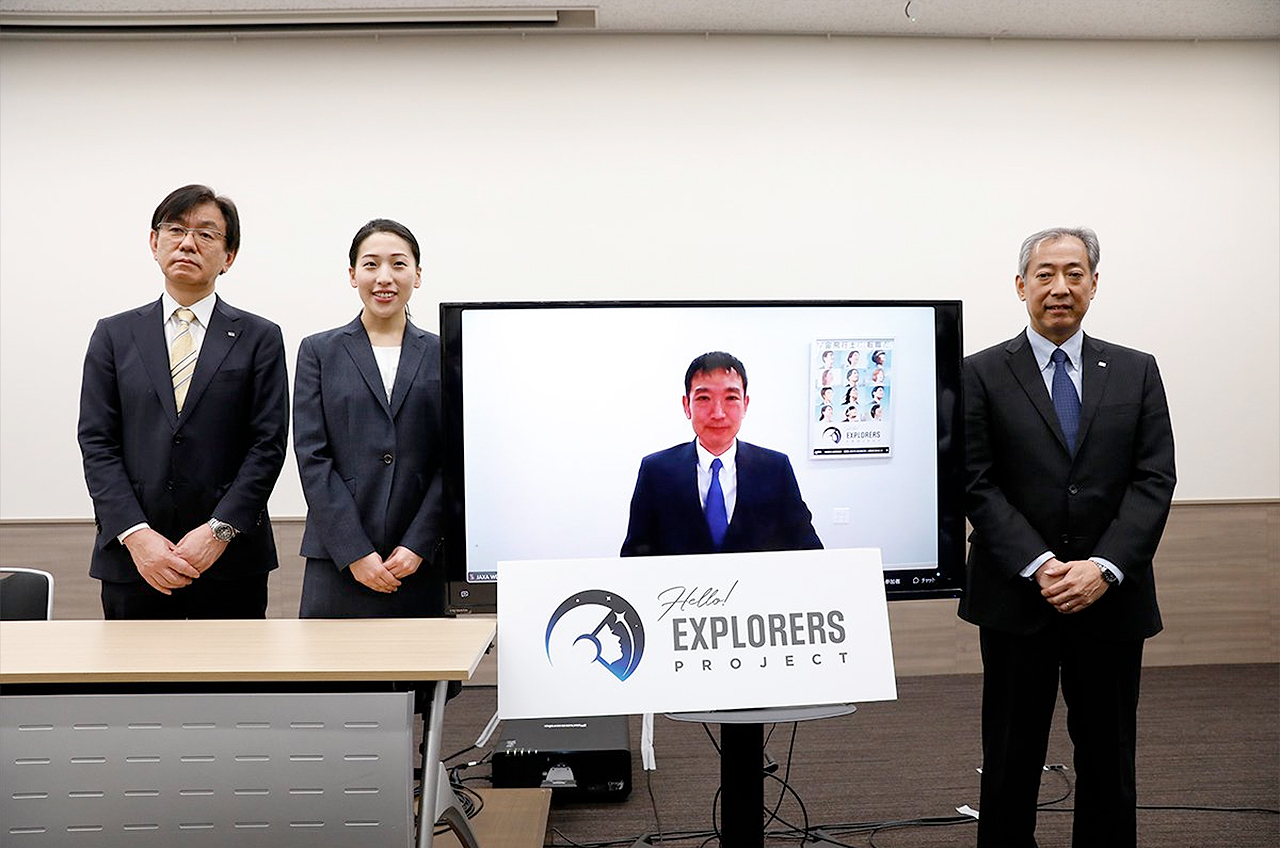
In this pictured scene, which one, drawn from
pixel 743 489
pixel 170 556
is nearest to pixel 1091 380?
pixel 743 489

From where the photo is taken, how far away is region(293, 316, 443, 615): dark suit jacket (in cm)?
255

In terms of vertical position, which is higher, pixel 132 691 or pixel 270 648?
pixel 270 648

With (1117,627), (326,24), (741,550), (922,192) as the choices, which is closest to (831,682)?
(741,550)

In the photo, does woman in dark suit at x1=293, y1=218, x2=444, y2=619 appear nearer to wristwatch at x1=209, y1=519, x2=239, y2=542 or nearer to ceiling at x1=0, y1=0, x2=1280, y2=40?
wristwatch at x1=209, y1=519, x2=239, y2=542

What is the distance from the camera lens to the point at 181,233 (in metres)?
2.69

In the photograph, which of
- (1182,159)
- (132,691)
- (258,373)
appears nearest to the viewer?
(132,691)

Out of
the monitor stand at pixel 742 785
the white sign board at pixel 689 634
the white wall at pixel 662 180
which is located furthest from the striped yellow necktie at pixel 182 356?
the white wall at pixel 662 180

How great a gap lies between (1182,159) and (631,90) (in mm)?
3024

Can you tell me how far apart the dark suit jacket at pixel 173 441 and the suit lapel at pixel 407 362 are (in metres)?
0.41

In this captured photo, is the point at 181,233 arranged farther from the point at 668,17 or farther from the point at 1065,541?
the point at 668,17

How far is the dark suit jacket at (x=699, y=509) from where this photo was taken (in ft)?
7.12

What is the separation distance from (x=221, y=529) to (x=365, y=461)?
17.4 inches

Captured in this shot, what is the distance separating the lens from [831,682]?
5.98 feet

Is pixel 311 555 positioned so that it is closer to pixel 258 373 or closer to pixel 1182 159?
pixel 258 373
